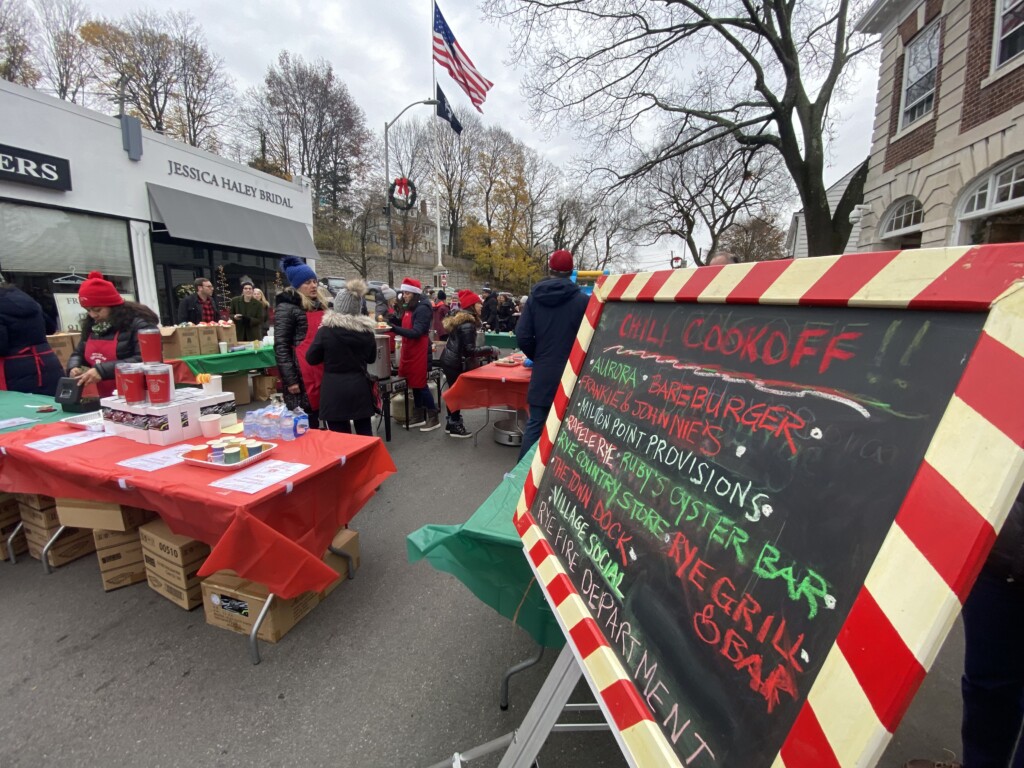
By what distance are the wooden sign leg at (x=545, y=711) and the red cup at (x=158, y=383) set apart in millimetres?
2865

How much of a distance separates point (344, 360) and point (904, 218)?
1281cm

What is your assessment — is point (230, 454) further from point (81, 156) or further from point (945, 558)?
point (81, 156)

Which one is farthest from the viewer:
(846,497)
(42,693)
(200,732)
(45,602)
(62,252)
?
(62,252)

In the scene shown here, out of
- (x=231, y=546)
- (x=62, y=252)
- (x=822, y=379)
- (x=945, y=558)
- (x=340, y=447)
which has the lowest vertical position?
(x=231, y=546)

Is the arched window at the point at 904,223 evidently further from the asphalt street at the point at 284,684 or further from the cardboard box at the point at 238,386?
the cardboard box at the point at 238,386

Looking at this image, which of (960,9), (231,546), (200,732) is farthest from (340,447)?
(960,9)

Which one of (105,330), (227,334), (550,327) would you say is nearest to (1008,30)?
(550,327)

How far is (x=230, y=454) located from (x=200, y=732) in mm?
1261

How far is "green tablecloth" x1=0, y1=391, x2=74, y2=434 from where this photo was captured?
10.9 ft

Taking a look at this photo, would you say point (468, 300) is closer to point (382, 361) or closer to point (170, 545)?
point (382, 361)

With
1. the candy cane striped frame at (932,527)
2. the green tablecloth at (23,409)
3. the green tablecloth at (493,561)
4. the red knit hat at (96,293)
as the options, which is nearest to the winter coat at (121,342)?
the red knit hat at (96,293)

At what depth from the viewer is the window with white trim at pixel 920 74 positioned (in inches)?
362

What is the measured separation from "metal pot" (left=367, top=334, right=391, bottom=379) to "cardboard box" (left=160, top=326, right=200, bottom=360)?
2.93 metres

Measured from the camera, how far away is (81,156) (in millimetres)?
9555
